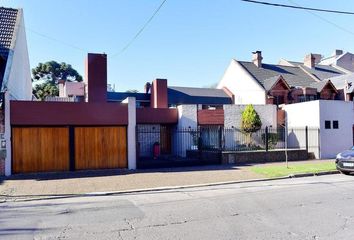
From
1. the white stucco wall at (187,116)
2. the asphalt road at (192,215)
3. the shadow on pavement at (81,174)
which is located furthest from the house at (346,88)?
the asphalt road at (192,215)

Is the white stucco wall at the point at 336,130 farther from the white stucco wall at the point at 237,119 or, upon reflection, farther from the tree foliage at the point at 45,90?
the tree foliage at the point at 45,90

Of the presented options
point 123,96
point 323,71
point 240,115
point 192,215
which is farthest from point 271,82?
point 192,215

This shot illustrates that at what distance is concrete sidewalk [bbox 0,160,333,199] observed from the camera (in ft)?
39.7

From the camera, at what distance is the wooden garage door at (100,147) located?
681 inches

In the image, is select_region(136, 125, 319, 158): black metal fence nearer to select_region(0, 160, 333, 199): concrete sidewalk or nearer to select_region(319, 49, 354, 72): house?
select_region(0, 160, 333, 199): concrete sidewalk

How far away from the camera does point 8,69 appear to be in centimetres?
1717

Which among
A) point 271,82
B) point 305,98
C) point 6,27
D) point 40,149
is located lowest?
point 40,149

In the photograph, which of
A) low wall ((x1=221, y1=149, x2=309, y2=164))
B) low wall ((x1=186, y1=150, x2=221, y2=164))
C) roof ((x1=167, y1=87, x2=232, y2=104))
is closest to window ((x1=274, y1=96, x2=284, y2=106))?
roof ((x1=167, y1=87, x2=232, y2=104))

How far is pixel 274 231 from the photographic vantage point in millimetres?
6402

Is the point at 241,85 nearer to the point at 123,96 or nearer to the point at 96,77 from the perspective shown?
the point at 123,96

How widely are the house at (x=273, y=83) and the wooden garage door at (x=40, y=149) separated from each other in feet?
64.2

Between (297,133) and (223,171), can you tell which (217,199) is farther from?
(297,133)

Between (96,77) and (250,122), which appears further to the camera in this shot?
(250,122)

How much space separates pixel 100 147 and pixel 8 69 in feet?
18.9
